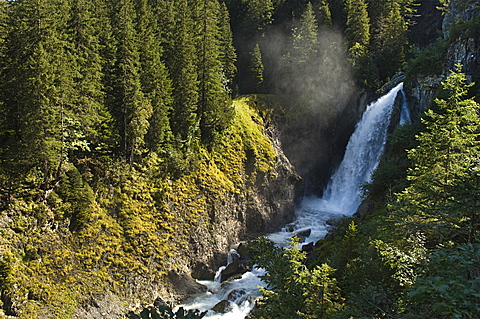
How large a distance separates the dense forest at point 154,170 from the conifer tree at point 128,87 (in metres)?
0.11

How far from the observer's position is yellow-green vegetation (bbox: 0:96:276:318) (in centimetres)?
1770

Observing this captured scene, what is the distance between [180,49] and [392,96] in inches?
913

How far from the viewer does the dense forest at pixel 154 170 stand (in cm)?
1023

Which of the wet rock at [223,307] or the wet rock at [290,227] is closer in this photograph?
the wet rock at [223,307]

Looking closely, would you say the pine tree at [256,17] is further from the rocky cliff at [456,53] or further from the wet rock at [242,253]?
the wet rock at [242,253]

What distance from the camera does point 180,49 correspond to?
29391 mm

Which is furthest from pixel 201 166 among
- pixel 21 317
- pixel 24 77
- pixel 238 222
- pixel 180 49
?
pixel 21 317

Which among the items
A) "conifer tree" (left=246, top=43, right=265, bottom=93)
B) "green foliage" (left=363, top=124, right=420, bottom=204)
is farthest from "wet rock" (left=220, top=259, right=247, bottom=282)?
"conifer tree" (left=246, top=43, right=265, bottom=93)

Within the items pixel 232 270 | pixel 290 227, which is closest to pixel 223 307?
pixel 232 270

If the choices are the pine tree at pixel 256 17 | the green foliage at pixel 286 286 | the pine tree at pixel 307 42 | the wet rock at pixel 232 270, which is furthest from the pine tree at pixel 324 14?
the green foliage at pixel 286 286

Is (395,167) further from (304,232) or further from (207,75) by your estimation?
(207,75)

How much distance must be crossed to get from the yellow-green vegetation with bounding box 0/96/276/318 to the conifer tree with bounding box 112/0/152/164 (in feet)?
7.39

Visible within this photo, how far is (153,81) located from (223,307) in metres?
17.4

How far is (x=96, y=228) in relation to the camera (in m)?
21.6
